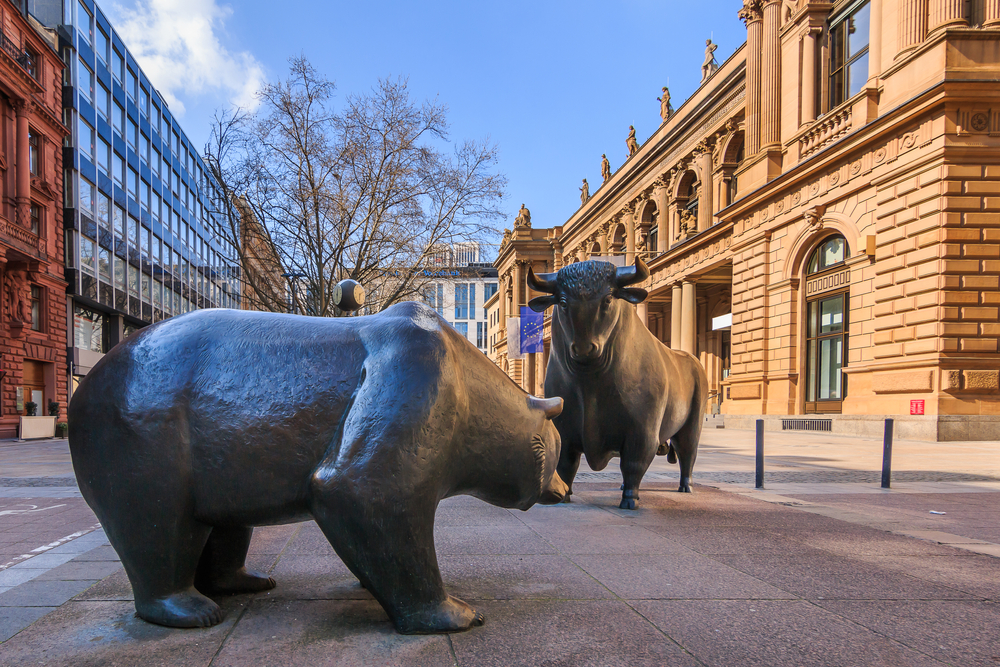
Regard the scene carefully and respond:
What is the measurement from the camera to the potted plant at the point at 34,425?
71.6 feet

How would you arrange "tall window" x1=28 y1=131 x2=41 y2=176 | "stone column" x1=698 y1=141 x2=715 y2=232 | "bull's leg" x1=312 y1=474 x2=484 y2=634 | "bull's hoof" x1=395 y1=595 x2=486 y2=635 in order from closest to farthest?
"bull's leg" x1=312 y1=474 x2=484 y2=634 < "bull's hoof" x1=395 y1=595 x2=486 y2=635 < "tall window" x1=28 y1=131 x2=41 y2=176 < "stone column" x1=698 y1=141 x2=715 y2=232

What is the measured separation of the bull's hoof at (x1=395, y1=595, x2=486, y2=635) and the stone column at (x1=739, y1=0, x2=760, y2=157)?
89.6 feet

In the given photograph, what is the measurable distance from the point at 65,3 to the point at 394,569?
3708 centimetres

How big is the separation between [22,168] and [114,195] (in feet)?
26.1

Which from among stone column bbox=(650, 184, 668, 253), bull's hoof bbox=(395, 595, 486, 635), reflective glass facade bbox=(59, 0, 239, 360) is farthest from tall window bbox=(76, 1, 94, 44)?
bull's hoof bbox=(395, 595, 486, 635)

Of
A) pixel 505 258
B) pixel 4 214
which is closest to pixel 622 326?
pixel 4 214

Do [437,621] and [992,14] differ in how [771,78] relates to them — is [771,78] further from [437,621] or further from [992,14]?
[437,621]

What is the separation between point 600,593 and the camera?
300 centimetres

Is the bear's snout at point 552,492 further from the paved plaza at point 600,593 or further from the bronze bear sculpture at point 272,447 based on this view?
the bronze bear sculpture at point 272,447

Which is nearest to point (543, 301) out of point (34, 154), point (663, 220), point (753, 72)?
point (753, 72)

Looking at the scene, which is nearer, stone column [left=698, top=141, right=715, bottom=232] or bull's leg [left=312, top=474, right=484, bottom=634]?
bull's leg [left=312, top=474, right=484, bottom=634]

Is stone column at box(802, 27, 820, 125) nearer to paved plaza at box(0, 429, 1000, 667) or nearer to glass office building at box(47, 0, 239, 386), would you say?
paved plaza at box(0, 429, 1000, 667)

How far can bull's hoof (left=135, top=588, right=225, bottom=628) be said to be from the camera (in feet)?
8.02

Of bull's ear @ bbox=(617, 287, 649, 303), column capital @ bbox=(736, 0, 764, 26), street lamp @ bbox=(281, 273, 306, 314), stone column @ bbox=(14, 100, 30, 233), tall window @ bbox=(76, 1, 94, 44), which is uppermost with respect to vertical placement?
tall window @ bbox=(76, 1, 94, 44)
